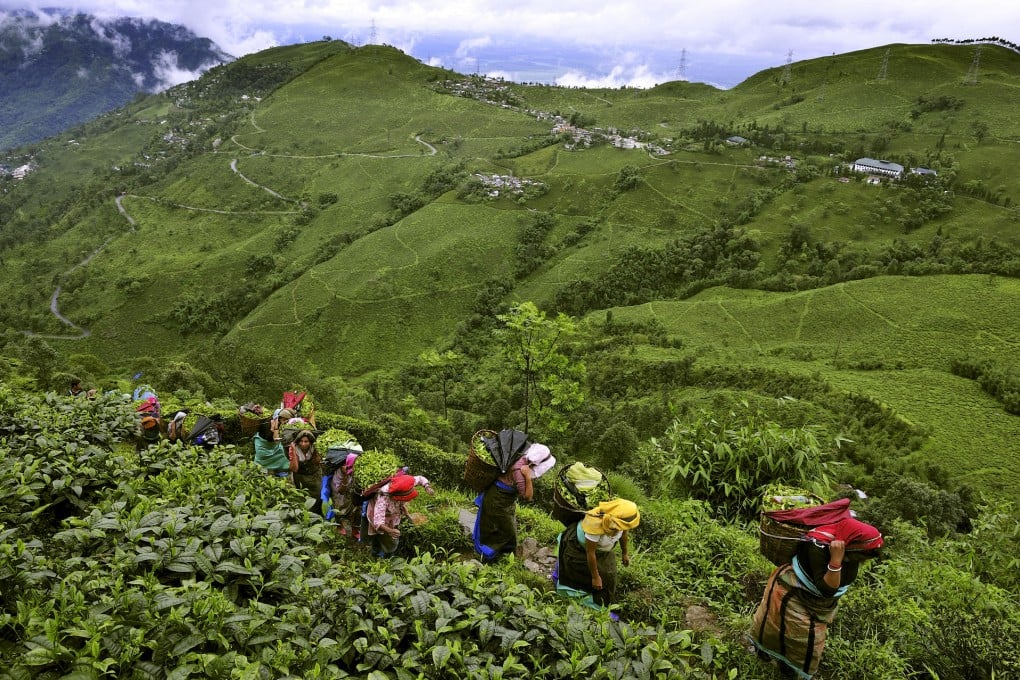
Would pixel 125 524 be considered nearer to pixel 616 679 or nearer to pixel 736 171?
pixel 616 679

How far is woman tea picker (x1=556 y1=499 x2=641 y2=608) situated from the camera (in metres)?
5.07

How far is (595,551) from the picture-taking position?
5320 mm

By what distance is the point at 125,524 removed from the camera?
13.6 ft

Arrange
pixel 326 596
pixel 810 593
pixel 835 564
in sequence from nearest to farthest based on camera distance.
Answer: pixel 326 596
pixel 835 564
pixel 810 593

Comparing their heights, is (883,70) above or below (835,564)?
above

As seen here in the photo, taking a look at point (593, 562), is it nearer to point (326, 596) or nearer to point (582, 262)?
point (326, 596)

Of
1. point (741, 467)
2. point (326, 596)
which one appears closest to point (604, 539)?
point (326, 596)

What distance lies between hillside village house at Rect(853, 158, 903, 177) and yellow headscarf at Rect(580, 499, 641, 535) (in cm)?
6721

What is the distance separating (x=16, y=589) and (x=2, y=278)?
330 ft

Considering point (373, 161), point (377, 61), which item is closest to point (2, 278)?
point (373, 161)

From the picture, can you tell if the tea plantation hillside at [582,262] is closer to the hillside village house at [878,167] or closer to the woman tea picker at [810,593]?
the hillside village house at [878,167]

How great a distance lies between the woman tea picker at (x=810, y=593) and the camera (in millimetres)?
4270

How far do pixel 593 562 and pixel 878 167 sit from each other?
232 ft

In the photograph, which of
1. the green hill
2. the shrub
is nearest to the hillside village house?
the green hill
